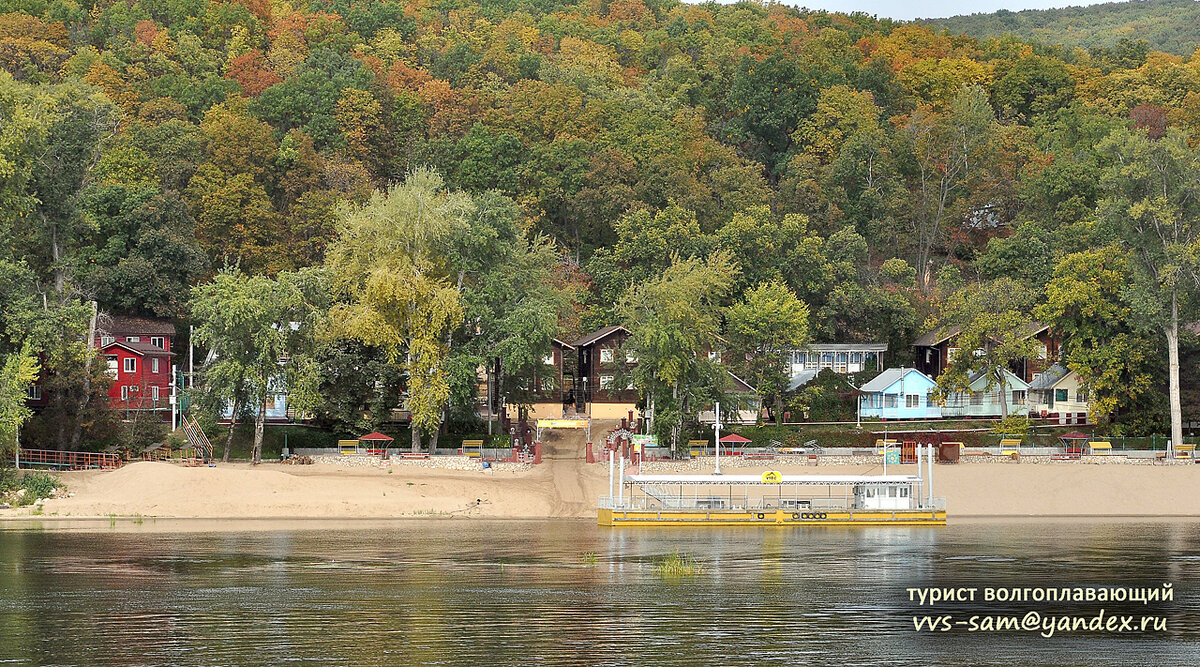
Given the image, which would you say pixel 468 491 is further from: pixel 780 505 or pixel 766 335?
pixel 766 335

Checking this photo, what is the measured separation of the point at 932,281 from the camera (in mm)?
124625

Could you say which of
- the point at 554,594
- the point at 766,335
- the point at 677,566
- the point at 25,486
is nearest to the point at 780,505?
the point at 677,566

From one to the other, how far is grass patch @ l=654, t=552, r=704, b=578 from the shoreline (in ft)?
57.4

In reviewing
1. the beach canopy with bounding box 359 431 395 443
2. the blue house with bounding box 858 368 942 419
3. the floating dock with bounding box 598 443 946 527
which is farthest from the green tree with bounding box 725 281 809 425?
the beach canopy with bounding box 359 431 395 443

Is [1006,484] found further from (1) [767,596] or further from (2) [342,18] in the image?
(2) [342,18]

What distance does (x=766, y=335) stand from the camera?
313 ft

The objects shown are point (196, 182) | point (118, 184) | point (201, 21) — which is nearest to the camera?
point (118, 184)

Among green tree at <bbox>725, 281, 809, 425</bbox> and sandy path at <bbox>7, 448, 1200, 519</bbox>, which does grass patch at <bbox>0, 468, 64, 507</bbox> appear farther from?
green tree at <bbox>725, 281, 809, 425</bbox>

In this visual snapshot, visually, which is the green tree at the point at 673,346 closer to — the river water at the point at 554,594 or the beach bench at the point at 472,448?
the beach bench at the point at 472,448

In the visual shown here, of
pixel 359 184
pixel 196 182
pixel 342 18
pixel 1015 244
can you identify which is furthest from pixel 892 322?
pixel 342 18

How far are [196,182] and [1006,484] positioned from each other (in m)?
59.6

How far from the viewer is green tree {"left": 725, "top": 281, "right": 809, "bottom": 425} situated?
94438 mm

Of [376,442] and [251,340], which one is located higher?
[251,340]

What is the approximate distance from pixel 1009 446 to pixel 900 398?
14.5 m
